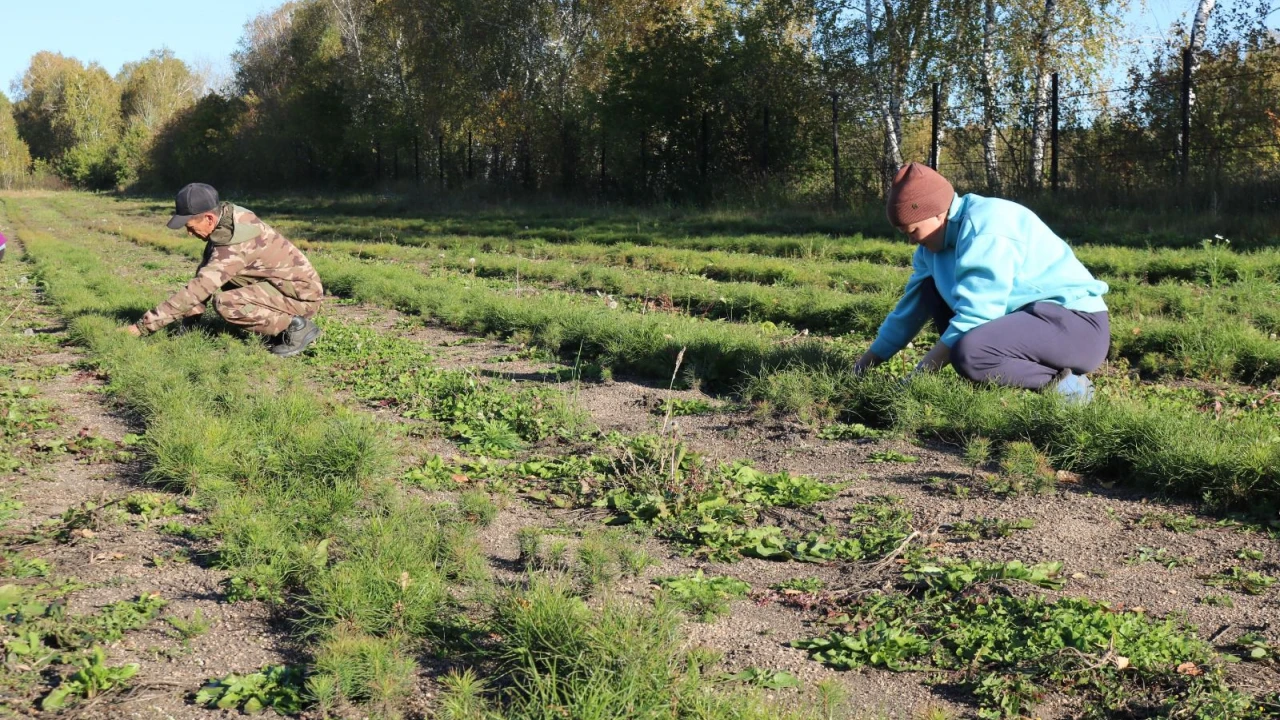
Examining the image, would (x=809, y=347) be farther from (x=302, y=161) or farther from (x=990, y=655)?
(x=302, y=161)

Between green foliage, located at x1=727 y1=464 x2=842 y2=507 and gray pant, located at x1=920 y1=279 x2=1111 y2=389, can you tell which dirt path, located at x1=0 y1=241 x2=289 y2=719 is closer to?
green foliage, located at x1=727 y1=464 x2=842 y2=507

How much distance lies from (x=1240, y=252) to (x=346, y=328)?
961cm

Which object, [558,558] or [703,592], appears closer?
[703,592]

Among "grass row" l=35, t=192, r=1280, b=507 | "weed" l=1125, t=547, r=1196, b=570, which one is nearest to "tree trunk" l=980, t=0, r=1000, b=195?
"grass row" l=35, t=192, r=1280, b=507

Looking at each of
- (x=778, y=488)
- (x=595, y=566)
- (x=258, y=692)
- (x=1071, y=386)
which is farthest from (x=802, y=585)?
(x=1071, y=386)

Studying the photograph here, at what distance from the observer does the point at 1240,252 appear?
11.7 meters

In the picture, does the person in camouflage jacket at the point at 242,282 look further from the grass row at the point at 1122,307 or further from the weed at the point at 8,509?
the weed at the point at 8,509

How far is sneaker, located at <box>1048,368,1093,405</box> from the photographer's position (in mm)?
5500

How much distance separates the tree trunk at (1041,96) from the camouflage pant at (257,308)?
13758 millimetres

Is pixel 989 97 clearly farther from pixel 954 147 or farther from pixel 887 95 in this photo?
pixel 887 95

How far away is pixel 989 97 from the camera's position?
67.1ft

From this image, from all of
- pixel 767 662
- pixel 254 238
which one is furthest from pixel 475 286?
pixel 767 662

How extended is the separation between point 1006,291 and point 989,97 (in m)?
16.3

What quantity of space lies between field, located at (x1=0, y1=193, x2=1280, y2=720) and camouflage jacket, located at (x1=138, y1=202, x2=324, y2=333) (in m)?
0.28
